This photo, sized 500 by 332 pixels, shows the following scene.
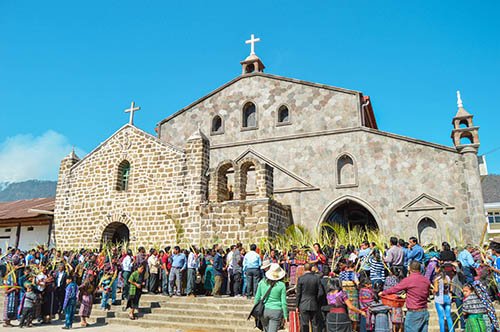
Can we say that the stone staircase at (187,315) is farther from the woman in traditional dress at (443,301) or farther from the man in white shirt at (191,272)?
the woman in traditional dress at (443,301)

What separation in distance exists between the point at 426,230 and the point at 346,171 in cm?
415

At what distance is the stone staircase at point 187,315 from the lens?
951cm

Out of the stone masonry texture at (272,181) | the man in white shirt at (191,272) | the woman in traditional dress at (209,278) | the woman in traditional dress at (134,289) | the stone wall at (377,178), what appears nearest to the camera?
the woman in traditional dress at (134,289)

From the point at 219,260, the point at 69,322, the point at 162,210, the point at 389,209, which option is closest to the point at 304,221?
the point at 389,209

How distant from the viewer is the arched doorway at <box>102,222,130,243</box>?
17.7 metres

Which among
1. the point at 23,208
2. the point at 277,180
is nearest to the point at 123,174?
the point at 277,180

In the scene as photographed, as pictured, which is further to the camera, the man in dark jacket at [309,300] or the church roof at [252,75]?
the church roof at [252,75]

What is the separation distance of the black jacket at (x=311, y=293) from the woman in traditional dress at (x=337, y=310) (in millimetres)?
178

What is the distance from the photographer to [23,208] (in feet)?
71.5

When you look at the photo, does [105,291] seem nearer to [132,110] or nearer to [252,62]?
[132,110]

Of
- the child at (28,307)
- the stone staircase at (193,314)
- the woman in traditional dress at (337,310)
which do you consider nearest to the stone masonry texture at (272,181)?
the stone staircase at (193,314)

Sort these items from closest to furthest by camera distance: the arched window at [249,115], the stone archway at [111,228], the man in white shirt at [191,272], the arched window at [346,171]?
1. the man in white shirt at [191,272]
2. the stone archway at [111,228]
3. the arched window at [346,171]
4. the arched window at [249,115]

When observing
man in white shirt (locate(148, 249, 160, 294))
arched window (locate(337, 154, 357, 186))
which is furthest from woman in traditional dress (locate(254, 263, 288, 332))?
arched window (locate(337, 154, 357, 186))

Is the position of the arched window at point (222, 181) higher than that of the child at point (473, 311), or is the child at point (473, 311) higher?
the arched window at point (222, 181)
